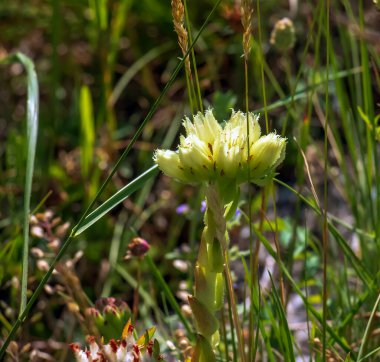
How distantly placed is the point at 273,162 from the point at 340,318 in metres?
0.58

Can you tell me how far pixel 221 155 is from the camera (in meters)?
0.86

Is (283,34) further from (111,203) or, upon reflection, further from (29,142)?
(111,203)

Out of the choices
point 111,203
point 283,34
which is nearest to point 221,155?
point 111,203

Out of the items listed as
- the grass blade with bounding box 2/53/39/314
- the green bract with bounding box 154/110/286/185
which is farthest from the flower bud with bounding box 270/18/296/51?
the green bract with bounding box 154/110/286/185

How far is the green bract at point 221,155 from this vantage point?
862 millimetres

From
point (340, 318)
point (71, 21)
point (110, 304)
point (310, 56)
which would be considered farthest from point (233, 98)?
point (71, 21)

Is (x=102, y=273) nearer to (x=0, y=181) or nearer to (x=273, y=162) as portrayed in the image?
(x=0, y=181)

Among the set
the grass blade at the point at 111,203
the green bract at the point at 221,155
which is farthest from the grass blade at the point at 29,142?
the green bract at the point at 221,155

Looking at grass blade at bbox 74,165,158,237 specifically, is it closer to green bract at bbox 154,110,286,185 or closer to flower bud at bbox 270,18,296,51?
green bract at bbox 154,110,286,185

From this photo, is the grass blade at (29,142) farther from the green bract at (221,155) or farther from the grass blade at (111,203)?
the green bract at (221,155)

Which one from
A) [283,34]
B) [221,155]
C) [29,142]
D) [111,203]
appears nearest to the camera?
[221,155]

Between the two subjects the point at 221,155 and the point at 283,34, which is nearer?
the point at 221,155

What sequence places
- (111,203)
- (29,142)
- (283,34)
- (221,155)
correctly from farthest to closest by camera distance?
(283,34) < (29,142) < (111,203) < (221,155)

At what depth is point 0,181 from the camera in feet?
6.70
